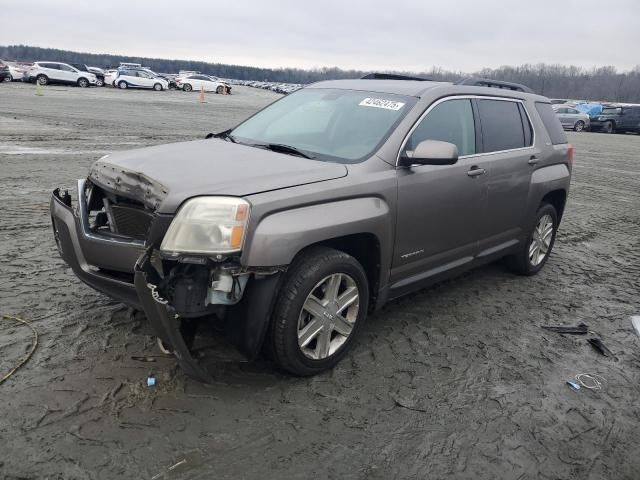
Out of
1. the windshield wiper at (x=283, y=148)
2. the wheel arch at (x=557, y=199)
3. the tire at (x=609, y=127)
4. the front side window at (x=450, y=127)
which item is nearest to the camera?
the windshield wiper at (x=283, y=148)

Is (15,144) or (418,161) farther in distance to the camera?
(15,144)

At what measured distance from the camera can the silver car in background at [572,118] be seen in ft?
102

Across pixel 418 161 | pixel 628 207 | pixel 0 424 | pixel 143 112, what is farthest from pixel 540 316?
pixel 143 112

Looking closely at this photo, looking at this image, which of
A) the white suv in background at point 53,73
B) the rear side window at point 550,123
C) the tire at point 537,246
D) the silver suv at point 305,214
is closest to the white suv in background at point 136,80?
the white suv in background at point 53,73

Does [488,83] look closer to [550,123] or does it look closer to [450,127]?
[550,123]

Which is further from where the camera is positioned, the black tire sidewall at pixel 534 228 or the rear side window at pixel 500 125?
the black tire sidewall at pixel 534 228

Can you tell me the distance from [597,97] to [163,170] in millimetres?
95711

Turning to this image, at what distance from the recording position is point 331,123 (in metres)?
4.11

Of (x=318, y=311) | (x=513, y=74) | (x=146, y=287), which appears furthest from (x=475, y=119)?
(x=513, y=74)

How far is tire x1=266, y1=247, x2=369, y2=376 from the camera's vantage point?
3080mm

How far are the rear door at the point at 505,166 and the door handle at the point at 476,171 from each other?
0.17 ft

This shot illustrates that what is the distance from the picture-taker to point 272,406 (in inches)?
120

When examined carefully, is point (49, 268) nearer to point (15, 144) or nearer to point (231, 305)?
point (231, 305)

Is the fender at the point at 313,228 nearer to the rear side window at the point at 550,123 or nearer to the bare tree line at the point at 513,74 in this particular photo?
the rear side window at the point at 550,123
